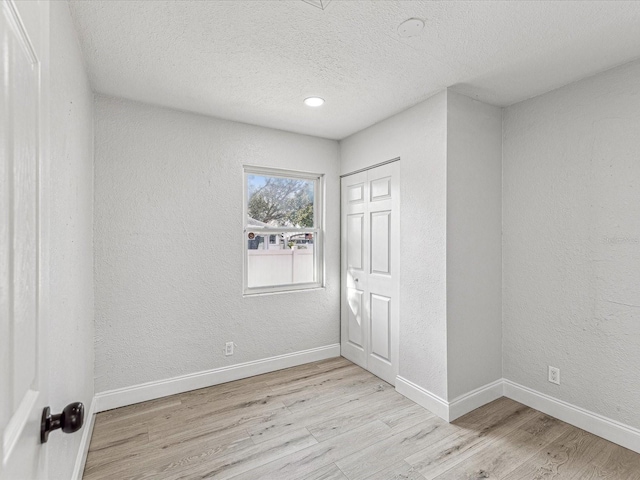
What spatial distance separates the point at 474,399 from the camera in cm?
258

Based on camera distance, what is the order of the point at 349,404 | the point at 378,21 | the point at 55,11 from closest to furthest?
the point at 55,11
the point at 378,21
the point at 349,404

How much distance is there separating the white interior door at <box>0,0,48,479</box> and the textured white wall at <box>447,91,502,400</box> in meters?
2.37

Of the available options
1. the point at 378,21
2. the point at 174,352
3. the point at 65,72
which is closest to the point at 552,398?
the point at 378,21

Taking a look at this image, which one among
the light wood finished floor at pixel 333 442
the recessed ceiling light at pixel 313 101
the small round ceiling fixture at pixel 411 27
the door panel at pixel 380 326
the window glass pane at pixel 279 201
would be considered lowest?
the light wood finished floor at pixel 333 442

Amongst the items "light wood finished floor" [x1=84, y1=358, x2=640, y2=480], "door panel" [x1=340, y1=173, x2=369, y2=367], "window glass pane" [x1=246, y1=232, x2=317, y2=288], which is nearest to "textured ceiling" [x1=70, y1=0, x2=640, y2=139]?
"door panel" [x1=340, y1=173, x2=369, y2=367]

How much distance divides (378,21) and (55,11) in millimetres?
1482

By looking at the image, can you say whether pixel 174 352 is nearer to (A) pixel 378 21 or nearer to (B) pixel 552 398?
(A) pixel 378 21

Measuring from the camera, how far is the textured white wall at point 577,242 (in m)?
2.10

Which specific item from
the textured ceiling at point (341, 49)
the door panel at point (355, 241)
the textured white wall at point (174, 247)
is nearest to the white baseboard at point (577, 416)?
the door panel at point (355, 241)

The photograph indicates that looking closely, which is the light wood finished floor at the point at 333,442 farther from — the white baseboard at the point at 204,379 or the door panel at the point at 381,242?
the door panel at the point at 381,242

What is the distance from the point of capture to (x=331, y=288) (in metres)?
3.68

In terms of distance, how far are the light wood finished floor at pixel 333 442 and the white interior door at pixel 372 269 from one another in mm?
481

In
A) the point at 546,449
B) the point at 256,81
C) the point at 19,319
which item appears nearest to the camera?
the point at 19,319

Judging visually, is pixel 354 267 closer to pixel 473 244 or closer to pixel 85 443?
pixel 473 244
